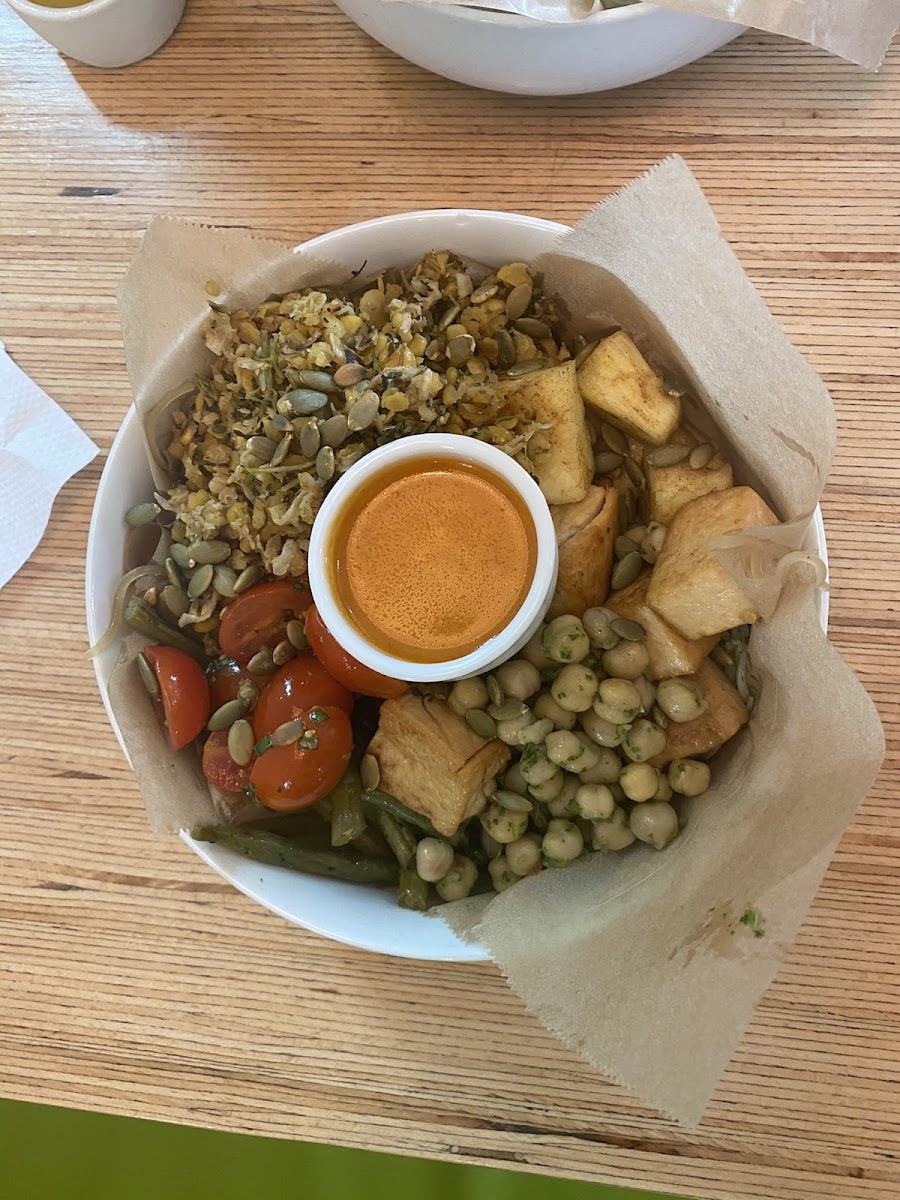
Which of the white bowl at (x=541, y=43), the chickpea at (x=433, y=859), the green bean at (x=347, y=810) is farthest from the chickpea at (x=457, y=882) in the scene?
the white bowl at (x=541, y=43)

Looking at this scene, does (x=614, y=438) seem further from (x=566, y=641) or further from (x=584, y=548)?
(x=566, y=641)

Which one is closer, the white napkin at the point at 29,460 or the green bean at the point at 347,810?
the green bean at the point at 347,810

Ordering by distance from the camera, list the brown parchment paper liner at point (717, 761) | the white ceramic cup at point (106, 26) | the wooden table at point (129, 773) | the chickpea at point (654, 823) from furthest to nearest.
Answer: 1. the white ceramic cup at point (106, 26)
2. the wooden table at point (129, 773)
3. the chickpea at point (654, 823)
4. the brown parchment paper liner at point (717, 761)

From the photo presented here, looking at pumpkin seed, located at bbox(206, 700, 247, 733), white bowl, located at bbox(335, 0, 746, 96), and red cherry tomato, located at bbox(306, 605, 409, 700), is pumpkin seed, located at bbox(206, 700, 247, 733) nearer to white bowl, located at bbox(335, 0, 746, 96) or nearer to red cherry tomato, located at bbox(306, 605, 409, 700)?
red cherry tomato, located at bbox(306, 605, 409, 700)

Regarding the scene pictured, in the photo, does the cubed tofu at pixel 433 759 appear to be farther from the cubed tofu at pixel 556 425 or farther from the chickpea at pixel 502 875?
the cubed tofu at pixel 556 425

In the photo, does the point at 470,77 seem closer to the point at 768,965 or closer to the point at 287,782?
the point at 287,782

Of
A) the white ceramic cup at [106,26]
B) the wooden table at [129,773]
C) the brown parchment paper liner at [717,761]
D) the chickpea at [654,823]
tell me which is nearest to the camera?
the brown parchment paper liner at [717,761]
